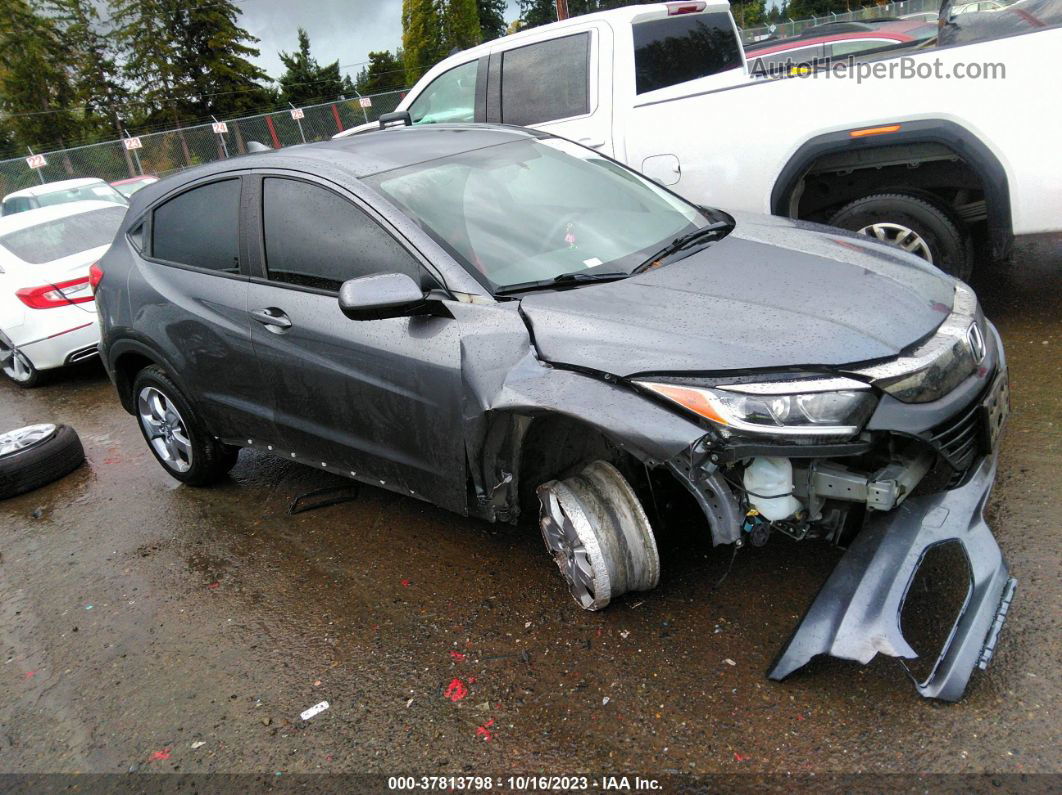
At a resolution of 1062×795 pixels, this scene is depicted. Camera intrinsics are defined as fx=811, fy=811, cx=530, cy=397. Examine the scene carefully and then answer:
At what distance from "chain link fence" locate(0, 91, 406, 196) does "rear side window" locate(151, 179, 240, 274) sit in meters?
20.6

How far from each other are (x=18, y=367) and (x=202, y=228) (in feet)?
15.2

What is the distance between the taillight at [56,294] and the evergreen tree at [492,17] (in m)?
51.7

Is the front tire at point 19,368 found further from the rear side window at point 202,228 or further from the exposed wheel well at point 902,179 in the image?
the exposed wheel well at point 902,179

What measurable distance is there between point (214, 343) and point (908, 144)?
3849 millimetres

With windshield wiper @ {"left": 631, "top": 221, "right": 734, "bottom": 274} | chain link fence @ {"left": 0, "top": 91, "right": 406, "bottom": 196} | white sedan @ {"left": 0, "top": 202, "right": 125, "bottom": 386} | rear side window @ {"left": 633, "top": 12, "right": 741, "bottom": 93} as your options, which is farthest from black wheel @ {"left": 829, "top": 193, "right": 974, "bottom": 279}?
chain link fence @ {"left": 0, "top": 91, "right": 406, "bottom": 196}

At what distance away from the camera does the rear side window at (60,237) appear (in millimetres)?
7320

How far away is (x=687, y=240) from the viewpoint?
134 inches

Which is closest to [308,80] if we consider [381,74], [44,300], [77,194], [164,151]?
[381,74]

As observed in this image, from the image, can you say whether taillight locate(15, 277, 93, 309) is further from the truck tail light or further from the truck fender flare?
the truck fender flare

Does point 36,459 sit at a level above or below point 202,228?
below

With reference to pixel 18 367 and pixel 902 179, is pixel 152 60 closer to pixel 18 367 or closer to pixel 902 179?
pixel 18 367

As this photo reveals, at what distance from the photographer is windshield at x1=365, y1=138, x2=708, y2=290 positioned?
3.18 metres

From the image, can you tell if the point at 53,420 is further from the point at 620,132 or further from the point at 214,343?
the point at 620,132

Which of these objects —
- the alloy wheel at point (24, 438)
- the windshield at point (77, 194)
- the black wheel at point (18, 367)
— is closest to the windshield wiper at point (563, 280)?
the alloy wheel at point (24, 438)
